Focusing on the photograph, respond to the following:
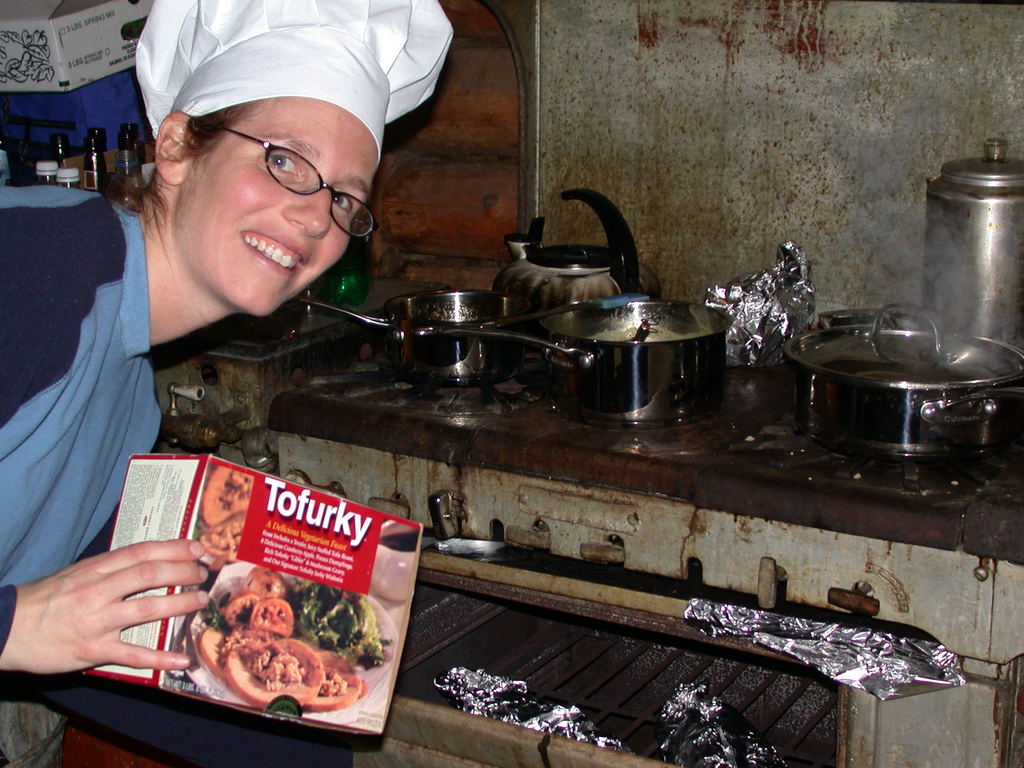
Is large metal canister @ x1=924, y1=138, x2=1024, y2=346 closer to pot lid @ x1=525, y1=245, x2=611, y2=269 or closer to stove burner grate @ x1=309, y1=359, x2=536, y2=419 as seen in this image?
pot lid @ x1=525, y1=245, x2=611, y2=269

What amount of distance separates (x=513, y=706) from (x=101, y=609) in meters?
0.92

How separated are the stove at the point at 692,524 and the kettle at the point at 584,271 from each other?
0.61 ft

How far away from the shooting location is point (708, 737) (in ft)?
6.20

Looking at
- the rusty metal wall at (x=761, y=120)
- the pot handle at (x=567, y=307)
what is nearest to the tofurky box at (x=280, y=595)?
the pot handle at (x=567, y=307)

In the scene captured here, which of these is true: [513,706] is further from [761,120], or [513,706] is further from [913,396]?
[761,120]

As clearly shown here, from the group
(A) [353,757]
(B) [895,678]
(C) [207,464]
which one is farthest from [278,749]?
(B) [895,678]

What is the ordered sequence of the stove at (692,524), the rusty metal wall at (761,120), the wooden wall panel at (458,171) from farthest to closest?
the wooden wall panel at (458,171) → the rusty metal wall at (761,120) → the stove at (692,524)

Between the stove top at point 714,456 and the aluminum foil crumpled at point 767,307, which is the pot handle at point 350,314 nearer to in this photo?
the stove top at point 714,456

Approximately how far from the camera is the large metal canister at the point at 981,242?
1.94 metres

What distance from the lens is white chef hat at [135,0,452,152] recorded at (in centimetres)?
145

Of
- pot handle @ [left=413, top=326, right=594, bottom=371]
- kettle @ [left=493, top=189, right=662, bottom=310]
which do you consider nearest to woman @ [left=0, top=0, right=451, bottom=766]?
pot handle @ [left=413, top=326, right=594, bottom=371]

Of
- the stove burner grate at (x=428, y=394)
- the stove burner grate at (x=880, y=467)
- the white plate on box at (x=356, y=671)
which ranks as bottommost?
the white plate on box at (x=356, y=671)

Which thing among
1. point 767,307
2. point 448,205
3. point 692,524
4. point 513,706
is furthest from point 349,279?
point 692,524

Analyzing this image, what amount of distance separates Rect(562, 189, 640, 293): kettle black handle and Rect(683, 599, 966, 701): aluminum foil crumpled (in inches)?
30.4
